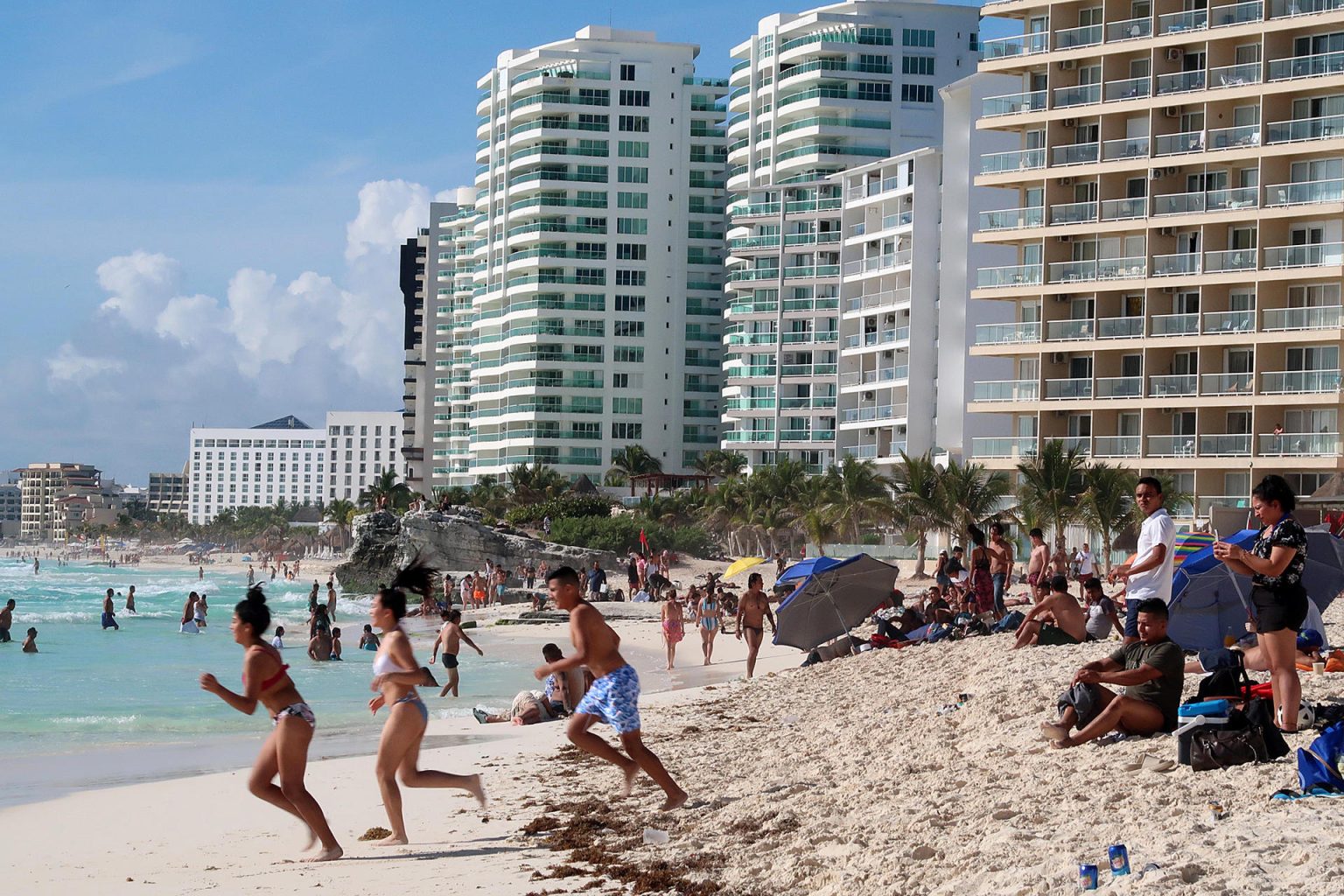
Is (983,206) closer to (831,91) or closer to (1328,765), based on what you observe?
(831,91)

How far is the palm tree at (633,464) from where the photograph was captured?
89750mm

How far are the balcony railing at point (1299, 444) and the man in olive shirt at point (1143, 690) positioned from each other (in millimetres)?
34821

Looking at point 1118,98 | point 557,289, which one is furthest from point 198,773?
point 557,289

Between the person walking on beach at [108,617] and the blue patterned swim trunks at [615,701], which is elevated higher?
the blue patterned swim trunks at [615,701]

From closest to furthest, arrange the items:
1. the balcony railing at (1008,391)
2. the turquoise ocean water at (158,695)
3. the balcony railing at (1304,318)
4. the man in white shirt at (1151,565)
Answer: the man in white shirt at (1151,565), the turquoise ocean water at (158,695), the balcony railing at (1304,318), the balcony railing at (1008,391)

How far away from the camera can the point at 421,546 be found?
58312 millimetres

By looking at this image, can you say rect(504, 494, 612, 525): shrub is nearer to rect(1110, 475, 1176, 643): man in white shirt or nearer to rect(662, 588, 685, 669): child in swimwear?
rect(662, 588, 685, 669): child in swimwear

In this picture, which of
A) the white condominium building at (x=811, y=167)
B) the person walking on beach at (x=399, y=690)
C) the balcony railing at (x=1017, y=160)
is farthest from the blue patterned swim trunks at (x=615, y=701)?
the white condominium building at (x=811, y=167)

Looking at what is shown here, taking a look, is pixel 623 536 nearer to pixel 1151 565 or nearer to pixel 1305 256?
pixel 1305 256

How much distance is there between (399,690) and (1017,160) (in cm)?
4274

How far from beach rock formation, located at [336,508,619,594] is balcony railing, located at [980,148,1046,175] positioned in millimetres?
22356

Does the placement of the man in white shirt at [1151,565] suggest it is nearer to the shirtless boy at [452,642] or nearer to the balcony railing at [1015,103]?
the shirtless boy at [452,642]

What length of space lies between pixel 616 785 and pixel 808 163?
71.8 metres

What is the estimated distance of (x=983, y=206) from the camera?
6047 cm
